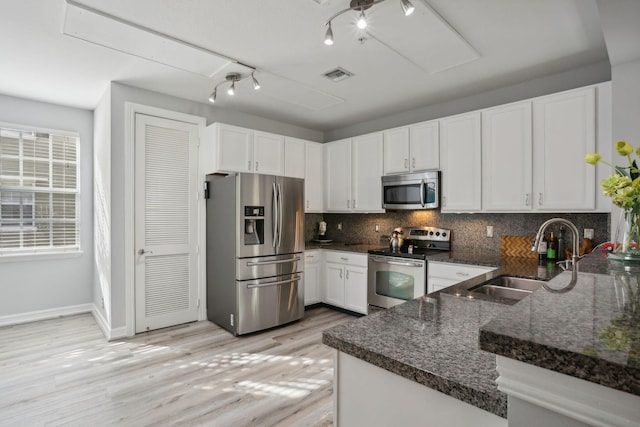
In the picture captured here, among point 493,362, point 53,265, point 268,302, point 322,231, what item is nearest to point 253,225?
point 268,302

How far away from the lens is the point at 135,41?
8.39 feet

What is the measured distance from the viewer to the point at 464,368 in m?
0.84

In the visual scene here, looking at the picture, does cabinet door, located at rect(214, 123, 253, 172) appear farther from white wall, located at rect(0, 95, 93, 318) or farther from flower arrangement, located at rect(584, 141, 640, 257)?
flower arrangement, located at rect(584, 141, 640, 257)

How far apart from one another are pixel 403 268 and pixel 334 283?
112cm

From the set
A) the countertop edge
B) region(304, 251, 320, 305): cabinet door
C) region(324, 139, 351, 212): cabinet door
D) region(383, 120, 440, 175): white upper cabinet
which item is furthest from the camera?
region(324, 139, 351, 212): cabinet door

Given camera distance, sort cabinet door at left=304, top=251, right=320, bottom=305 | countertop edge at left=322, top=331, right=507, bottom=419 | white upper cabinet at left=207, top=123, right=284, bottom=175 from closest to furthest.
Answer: countertop edge at left=322, top=331, right=507, bottom=419 < white upper cabinet at left=207, top=123, right=284, bottom=175 < cabinet door at left=304, top=251, right=320, bottom=305

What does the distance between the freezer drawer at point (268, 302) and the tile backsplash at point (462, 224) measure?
4.40 feet

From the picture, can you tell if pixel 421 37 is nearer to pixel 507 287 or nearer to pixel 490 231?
pixel 507 287

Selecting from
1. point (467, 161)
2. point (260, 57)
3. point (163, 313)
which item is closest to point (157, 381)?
point (163, 313)

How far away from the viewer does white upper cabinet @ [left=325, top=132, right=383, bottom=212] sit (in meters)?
4.27

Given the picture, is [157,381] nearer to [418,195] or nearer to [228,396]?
[228,396]

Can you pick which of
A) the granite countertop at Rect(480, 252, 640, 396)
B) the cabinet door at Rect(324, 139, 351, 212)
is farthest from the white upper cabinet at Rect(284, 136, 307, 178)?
the granite countertop at Rect(480, 252, 640, 396)

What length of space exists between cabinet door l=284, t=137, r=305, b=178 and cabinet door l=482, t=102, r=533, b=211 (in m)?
2.32

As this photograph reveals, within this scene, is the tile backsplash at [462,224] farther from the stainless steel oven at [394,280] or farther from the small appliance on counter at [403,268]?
the stainless steel oven at [394,280]
